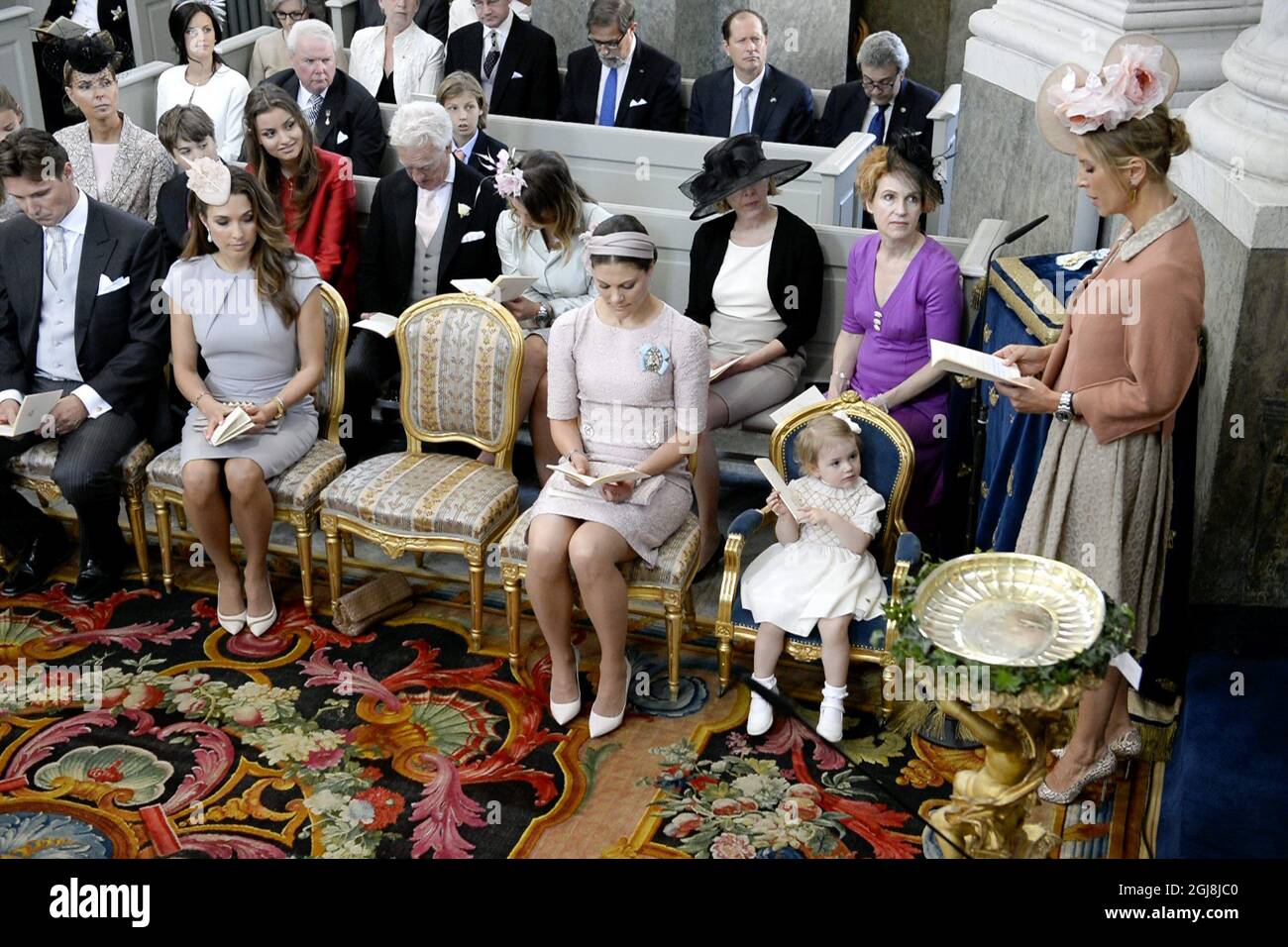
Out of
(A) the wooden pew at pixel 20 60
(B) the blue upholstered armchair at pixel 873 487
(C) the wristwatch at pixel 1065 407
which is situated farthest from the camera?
(A) the wooden pew at pixel 20 60

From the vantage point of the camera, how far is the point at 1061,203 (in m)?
5.30

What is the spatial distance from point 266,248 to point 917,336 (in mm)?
2247

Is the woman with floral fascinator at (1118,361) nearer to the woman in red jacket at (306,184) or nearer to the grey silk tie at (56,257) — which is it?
the woman in red jacket at (306,184)

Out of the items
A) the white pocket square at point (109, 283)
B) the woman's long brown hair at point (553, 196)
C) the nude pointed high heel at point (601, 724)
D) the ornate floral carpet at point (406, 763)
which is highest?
the woman's long brown hair at point (553, 196)

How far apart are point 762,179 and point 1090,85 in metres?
1.96

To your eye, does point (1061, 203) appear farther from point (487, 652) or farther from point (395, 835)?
point (395, 835)

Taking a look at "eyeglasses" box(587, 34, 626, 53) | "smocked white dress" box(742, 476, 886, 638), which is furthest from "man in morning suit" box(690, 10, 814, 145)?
"smocked white dress" box(742, 476, 886, 638)

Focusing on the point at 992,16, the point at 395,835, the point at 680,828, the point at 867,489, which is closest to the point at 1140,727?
the point at 867,489

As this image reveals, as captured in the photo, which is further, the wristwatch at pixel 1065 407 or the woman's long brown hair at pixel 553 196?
the woman's long brown hair at pixel 553 196

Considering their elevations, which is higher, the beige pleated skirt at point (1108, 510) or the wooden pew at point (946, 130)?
the wooden pew at point (946, 130)

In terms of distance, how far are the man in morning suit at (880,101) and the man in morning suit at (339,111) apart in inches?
90.0

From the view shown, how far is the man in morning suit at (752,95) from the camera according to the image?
7.40 meters

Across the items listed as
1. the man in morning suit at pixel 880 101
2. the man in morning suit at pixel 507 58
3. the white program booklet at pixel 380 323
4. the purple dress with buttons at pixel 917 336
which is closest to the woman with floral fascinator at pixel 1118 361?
the purple dress with buttons at pixel 917 336

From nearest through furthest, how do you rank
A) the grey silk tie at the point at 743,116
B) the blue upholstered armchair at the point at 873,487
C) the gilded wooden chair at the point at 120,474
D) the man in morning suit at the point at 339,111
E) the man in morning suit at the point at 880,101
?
the blue upholstered armchair at the point at 873,487 → the gilded wooden chair at the point at 120,474 → the man in morning suit at the point at 339,111 → the man in morning suit at the point at 880,101 → the grey silk tie at the point at 743,116
